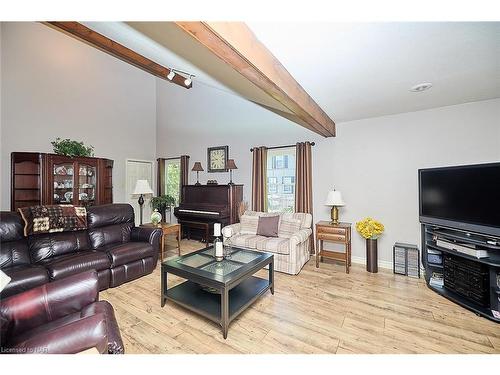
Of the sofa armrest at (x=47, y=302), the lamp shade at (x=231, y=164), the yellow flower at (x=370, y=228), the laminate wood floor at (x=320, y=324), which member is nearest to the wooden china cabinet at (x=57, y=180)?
the laminate wood floor at (x=320, y=324)

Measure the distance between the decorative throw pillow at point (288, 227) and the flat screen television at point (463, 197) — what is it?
5.81 ft

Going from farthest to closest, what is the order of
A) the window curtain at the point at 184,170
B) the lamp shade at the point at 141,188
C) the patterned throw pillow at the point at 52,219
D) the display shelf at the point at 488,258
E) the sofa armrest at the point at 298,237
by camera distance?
the window curtain at the point at 184,170, the lamp shade at the point at 141,188, the sofa armrest at the point at 298,237, the patterned throw pillow at the point at 52,219, the display shelf at the point at 488,258

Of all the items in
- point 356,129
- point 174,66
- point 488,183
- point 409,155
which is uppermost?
point 174,66

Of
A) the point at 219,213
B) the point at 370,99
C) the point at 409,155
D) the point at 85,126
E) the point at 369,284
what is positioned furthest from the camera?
the point at 85,126

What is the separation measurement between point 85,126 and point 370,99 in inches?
223

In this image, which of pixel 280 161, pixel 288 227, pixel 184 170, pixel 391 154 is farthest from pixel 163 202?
pixel 391 154

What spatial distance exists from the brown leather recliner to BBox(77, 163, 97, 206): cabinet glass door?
3594 mm

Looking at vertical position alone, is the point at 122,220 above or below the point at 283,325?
above

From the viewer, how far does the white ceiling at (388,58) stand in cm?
141

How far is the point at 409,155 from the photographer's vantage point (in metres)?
3.29

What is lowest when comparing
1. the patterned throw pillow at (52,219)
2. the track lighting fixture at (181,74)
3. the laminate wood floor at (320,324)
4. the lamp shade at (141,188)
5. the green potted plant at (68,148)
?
the laminate wood floor at (320,324)

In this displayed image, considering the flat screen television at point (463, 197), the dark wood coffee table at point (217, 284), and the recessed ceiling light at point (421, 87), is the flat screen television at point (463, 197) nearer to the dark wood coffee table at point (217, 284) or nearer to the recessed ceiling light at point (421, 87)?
the recessed ceiling light at point (421, 87)
